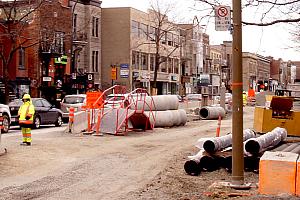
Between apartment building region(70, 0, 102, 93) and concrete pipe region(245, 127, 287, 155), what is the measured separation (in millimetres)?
38964

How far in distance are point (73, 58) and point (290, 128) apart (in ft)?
121

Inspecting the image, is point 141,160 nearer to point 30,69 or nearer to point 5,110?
point 5,110

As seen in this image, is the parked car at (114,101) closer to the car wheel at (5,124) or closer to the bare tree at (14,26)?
the car wheel at (5,124)

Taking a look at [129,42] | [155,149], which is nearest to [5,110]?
[155,149]

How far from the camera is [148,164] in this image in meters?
14.0

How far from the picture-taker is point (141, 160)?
1470 cm

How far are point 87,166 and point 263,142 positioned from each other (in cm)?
416

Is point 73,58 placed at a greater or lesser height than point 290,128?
greater

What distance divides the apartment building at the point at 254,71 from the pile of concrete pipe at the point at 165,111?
249 feet

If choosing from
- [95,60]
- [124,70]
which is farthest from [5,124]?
[95,60]

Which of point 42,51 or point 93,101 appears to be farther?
point 42,51

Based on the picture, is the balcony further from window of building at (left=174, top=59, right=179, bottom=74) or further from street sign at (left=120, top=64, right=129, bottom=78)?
window of building at (left=174, top=59, right=179, bottom=74)

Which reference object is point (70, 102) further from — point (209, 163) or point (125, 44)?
point (125, 44)

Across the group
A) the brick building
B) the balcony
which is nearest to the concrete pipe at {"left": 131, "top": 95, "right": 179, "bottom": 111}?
the brick building
